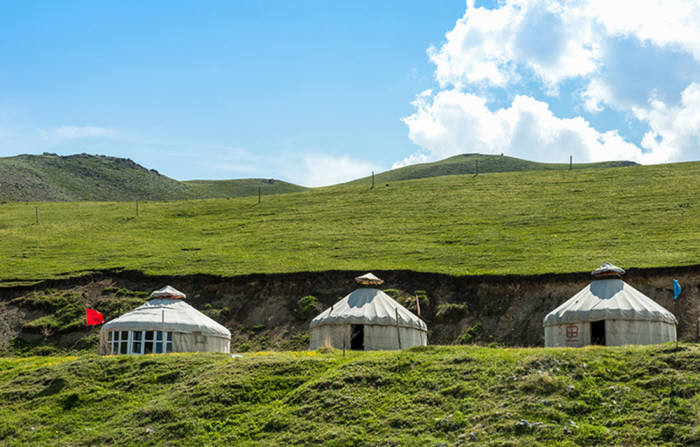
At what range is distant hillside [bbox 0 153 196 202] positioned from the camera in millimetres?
123475

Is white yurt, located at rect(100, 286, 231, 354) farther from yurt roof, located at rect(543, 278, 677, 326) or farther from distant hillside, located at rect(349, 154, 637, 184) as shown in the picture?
distant hillside, located at rect(349, 154, 637, 184)

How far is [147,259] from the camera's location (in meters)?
50.8

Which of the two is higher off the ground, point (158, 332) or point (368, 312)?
point (368, 312)

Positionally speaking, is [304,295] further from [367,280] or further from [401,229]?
[401,229]

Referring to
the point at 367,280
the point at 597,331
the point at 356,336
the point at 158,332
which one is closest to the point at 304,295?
the point at 367,280

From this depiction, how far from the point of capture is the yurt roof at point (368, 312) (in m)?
32.5

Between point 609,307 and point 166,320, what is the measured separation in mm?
17571

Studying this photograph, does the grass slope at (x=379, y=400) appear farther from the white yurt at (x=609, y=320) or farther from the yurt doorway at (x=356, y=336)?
the white yurt at (x=609, y=320)

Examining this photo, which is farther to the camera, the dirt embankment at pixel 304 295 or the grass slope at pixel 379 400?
the dirt embankment at pixel 304 295

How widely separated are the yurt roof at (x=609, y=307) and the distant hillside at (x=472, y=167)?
376 feet

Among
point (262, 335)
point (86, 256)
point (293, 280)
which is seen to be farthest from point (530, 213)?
point (86, 256)

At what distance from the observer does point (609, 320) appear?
95.3 feet

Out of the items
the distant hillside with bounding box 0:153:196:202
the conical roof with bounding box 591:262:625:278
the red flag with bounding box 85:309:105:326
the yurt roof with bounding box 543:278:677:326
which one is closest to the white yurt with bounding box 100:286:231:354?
the red flag with bounding box 85:309:105:326

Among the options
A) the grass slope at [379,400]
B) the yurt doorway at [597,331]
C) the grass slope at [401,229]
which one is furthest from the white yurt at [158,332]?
the yurt doorway at [597,331]
